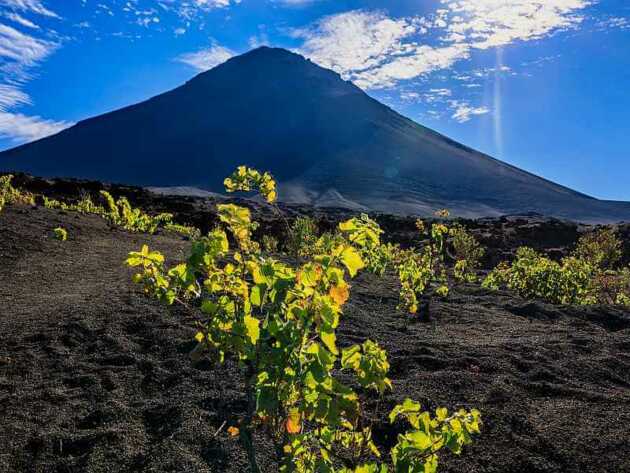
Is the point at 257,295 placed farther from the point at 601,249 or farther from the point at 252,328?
the point at 601,249

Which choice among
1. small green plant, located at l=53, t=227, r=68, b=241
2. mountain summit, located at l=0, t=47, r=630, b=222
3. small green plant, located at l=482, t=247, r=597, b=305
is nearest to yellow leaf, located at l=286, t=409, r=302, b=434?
small green plant, located at l=482, t=247, r=597, b=305

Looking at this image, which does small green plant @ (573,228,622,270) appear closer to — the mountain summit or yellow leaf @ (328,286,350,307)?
yellow leaf @ (328,286,350,307)

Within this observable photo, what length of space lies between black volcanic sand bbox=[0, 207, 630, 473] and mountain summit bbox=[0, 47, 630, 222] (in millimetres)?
69504

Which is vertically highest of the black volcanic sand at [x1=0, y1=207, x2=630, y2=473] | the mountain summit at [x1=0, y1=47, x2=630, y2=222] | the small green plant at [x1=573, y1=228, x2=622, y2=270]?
the mountain summit at [x1=0, y1=47, x2=630, y2=222]

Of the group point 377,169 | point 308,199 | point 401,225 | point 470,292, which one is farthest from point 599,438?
point 377,169

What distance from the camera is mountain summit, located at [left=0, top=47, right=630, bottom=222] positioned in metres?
88.1

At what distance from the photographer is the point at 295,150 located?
12100 centimetres

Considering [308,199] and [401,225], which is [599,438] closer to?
[401,225]

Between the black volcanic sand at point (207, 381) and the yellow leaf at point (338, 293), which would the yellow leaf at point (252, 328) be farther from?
the black volcanic sand at point (207, 381)

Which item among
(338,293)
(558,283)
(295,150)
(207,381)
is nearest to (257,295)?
(338,293)

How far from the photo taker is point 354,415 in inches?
55.6

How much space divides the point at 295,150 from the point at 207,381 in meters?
120

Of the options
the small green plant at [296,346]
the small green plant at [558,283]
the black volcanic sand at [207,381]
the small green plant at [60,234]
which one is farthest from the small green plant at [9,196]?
the small green plant at [558,283]

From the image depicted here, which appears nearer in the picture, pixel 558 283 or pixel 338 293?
pixel 338 293
